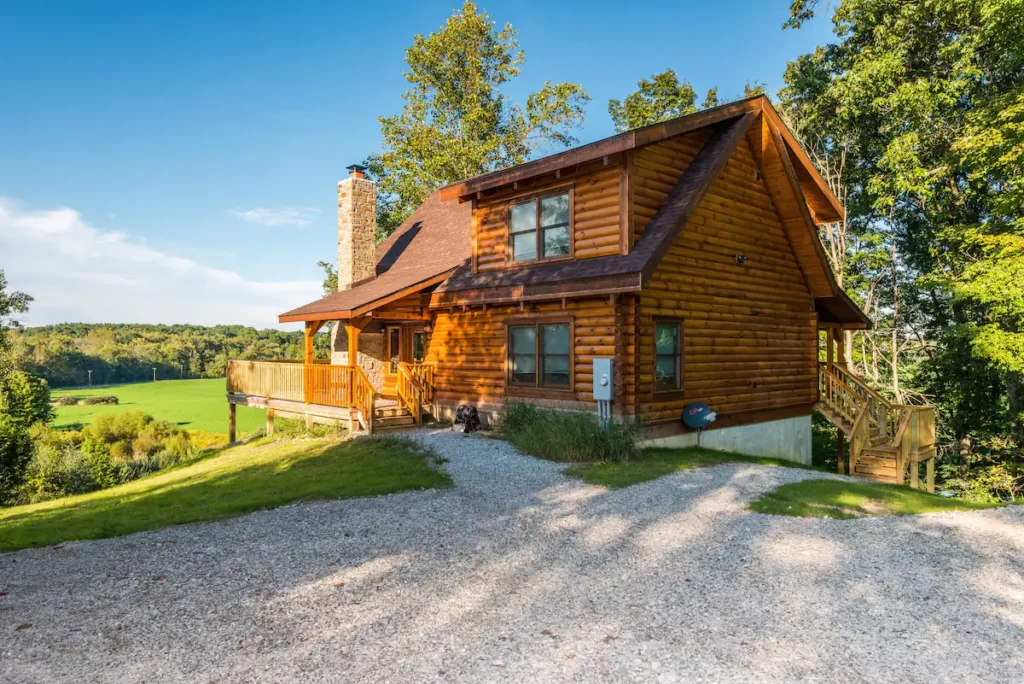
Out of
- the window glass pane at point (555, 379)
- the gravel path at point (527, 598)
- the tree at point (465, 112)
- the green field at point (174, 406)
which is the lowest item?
the green field at point (174, 406)

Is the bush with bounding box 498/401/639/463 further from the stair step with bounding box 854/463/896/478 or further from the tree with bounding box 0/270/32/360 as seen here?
the tree with bounding box 0/270/32/360

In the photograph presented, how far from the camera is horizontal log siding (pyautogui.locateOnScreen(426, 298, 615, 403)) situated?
12695 mm

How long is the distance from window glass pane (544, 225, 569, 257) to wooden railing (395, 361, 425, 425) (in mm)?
4922

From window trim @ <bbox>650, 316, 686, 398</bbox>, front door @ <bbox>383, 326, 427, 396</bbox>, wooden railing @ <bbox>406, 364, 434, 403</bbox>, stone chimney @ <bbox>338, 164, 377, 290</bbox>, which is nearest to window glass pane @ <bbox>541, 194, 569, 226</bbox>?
window trim @ <bbox>650, 316, 686, 398</bbox>

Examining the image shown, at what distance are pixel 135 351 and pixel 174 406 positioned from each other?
31.1 meters

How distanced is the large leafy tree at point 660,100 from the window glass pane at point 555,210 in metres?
21.3

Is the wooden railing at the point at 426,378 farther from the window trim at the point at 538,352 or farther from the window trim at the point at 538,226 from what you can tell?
the window trim at the point at 538,226

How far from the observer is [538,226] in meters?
14.0

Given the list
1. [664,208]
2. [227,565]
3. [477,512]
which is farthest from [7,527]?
[664,208]

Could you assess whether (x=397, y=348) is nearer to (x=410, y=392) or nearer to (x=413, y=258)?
(x=413, y=258)

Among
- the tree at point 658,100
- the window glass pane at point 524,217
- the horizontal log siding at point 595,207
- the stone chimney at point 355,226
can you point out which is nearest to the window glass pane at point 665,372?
the horizontal log siding at point 595,207

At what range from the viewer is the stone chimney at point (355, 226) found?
1916 cm

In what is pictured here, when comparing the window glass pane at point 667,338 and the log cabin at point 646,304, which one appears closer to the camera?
the log cabin at point 646,304

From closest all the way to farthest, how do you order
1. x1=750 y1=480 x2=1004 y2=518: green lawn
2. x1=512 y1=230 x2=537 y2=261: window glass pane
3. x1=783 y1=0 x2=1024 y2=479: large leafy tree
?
x1=750 y1=480 x2=1004 y2=518: green lawn, x1=512 y1=230 x2=537 y2=261: window glass pane, x1=783 y1=0 x2=1024 y2=479: large leafy tree
